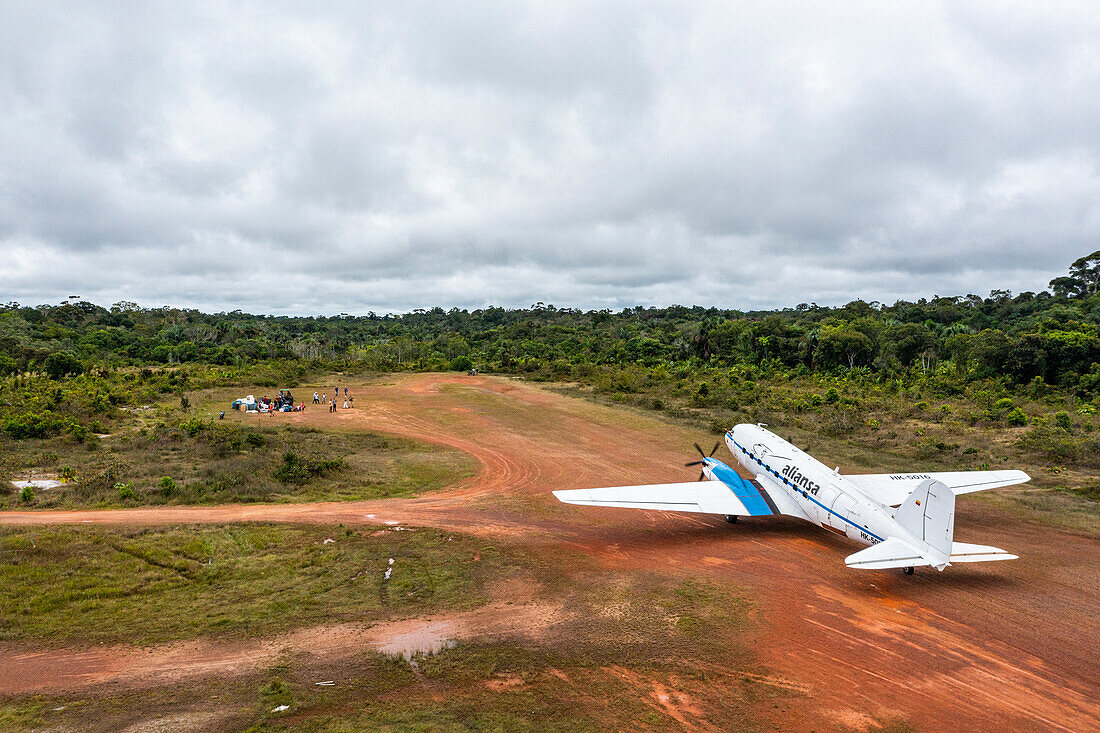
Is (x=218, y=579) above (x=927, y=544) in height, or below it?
below

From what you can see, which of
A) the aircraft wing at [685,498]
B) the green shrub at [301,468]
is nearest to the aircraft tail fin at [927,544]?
the aircraft wing at [685,498]

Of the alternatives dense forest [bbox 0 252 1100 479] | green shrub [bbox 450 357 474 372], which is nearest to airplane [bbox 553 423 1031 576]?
dense forest [bbox 0 252 1100 479]

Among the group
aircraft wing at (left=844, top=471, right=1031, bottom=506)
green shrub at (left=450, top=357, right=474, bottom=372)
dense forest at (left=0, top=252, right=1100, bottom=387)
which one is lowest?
aircraft wing at (left=844, top=471, right=1031, bottom=506)

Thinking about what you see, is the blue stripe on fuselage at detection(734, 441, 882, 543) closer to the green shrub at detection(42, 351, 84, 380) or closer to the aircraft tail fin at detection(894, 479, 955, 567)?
the aircraft tail fin at detection(894, 479, 955, 567)

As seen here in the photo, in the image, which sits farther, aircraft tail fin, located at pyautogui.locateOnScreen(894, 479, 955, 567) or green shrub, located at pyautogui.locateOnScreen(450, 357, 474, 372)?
green shrub, located at pyautogui.locateOnScreen(450, 357, 474, 372)

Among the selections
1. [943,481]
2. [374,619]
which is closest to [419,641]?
[374,619]

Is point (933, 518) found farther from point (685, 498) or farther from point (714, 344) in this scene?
point (714, 344)
